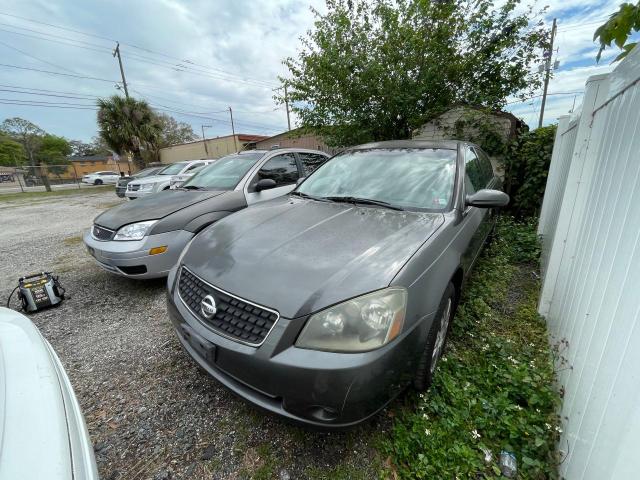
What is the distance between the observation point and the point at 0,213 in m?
10.0

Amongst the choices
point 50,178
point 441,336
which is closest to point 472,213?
point 441,336

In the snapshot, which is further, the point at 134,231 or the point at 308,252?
the point at 134,231

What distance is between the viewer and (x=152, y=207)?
11.0ft

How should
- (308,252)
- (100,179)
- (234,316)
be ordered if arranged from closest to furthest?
(234,316)
(308,252)
(100,179)

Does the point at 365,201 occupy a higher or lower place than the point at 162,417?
higher

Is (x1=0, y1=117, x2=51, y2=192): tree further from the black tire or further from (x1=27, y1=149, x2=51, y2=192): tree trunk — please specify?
the black tire

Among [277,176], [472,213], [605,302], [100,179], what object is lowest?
[100,179]

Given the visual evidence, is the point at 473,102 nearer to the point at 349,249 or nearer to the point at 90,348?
the point at 349,249

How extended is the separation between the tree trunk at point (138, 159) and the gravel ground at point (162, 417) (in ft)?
64.1

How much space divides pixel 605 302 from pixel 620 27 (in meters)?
1.44

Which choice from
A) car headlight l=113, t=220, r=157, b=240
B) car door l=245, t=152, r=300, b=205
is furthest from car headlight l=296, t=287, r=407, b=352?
car door l=245, t=152, r=300, b=205

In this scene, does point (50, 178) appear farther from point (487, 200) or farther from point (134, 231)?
point (487, 200)

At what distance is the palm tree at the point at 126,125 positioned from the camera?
18.2 metres

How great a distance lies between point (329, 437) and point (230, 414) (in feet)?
2.07
